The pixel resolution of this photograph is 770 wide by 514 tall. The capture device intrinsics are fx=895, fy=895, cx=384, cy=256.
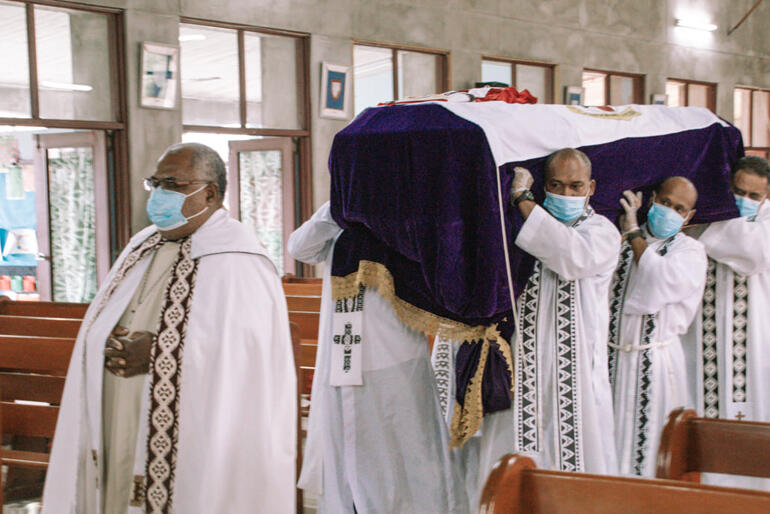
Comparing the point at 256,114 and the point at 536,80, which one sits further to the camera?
the point at 536,80

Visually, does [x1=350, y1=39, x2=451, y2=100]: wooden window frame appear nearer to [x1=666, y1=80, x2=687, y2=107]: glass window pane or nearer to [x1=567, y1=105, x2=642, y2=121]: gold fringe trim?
[x1=666, y1=80, x2=687, y2=107]: glass window pane

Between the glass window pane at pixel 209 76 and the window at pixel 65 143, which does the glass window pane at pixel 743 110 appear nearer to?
the glass window pane at pixel 209 76

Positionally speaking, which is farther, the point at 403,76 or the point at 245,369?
the point at 403,76

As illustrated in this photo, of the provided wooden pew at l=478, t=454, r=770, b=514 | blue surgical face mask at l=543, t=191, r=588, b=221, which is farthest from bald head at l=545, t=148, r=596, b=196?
wooden pew at l=478, t=454, r=770, b=514

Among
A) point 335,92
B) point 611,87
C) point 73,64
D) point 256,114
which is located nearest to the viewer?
point 73,64

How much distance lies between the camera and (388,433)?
3652mm

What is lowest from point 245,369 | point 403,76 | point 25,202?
point 245,369

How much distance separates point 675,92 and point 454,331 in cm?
1022

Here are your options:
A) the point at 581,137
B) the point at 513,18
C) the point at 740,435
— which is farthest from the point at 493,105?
the point at 513,18

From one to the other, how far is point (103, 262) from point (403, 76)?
12.6 feet

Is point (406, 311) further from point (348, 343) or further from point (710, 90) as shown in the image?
point (710, 90)

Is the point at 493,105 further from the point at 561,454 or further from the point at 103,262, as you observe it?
the point at 103,262

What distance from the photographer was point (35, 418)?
3521 mm

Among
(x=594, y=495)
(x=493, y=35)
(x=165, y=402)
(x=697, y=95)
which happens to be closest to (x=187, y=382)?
(x=165, y=402)
